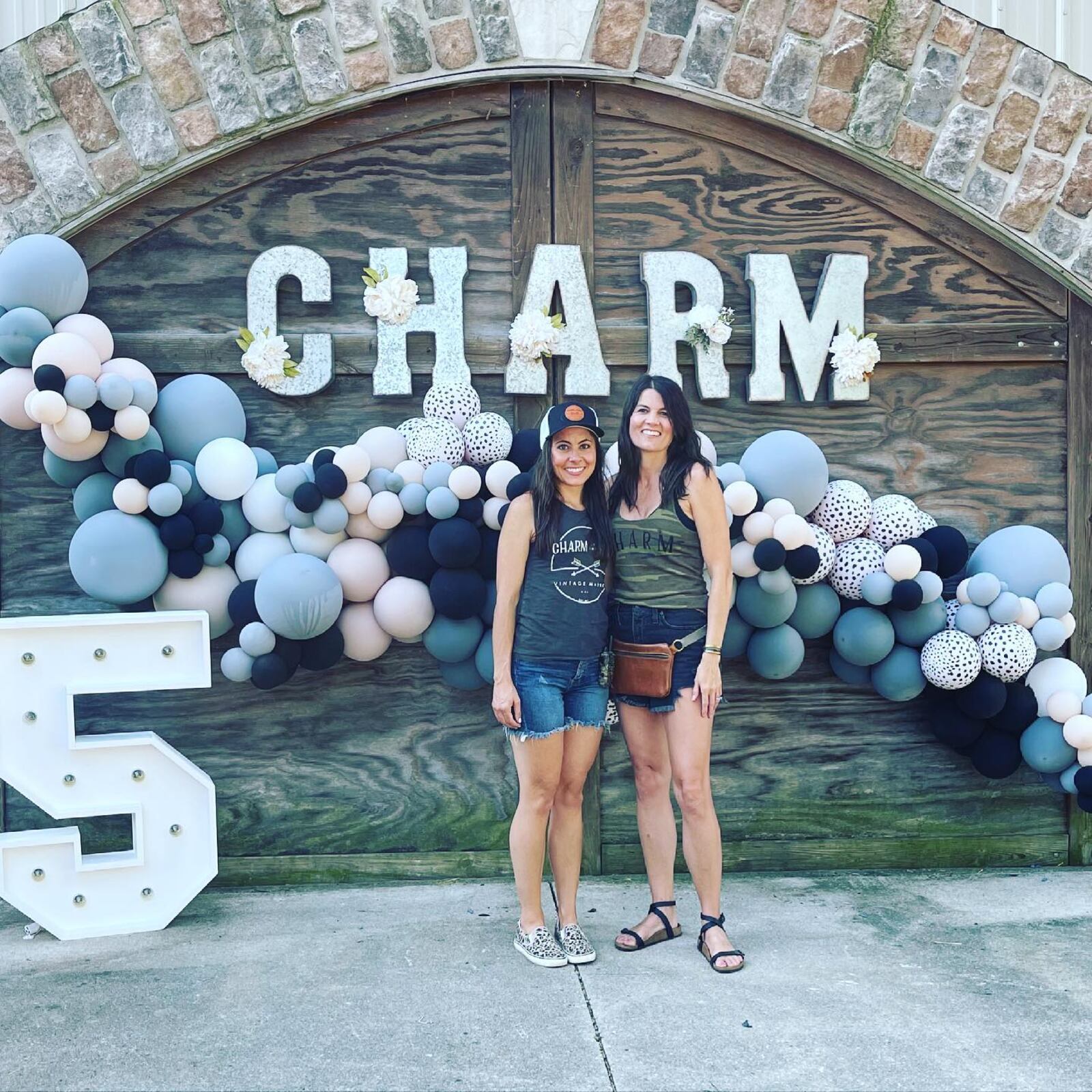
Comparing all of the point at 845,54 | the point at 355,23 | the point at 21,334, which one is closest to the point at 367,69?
the point at 355,23

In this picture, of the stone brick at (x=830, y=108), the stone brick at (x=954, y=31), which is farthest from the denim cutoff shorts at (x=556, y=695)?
the stone brick at (x=954, y=31)

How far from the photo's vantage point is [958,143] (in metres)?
4.00

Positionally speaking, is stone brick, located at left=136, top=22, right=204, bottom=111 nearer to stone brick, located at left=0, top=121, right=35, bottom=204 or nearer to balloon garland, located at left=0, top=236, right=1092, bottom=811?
stone brick, located at left=0, top=121, right=35, bottom=204

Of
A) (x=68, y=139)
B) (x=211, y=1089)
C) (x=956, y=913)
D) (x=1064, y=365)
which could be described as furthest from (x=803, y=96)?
(x=211, y=1089)

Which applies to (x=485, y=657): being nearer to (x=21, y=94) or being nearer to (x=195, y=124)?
(x=195, y=124)

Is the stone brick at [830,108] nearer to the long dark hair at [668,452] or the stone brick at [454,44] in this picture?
the stone brick at [454,44]

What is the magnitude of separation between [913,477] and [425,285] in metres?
1.97

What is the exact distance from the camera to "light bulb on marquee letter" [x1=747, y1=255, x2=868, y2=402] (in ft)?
13.1

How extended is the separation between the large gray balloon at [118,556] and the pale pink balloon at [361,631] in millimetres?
607

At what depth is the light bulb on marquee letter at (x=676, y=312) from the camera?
12.9 feet

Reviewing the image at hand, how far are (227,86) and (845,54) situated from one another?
220 centimetres

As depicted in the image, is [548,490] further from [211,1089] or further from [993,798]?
[993,798]

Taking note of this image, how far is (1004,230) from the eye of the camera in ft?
13.4

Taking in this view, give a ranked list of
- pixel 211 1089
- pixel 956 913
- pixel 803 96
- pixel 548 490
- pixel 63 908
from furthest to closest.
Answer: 1. pixel 803 96
2. pixel 956 913
3. pixel 63 908
4. pixel 548 490
5. pixel 211 1089
